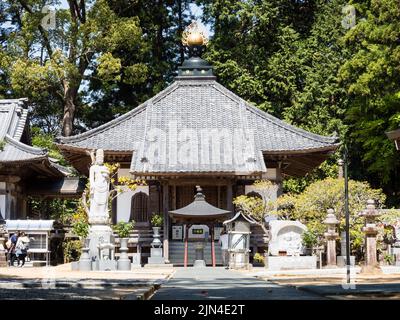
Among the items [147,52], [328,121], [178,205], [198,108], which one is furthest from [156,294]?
[147,52]

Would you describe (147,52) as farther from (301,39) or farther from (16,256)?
(16,256)

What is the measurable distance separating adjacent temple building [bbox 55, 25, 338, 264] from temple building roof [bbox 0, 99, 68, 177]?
1.08 m

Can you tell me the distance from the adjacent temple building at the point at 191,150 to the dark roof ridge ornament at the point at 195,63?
1300 millimetres

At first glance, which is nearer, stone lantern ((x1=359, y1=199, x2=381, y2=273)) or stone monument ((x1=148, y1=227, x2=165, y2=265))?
stone lantern ((x1=359, y1=199, x2=381, y2=273))

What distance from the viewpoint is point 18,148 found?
31188 millimetres

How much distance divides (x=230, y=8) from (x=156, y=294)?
32013 millimetres

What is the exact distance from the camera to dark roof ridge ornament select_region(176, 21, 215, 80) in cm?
3633

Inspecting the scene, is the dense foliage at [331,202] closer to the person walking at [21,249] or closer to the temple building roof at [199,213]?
the temple building roof at [199,213]

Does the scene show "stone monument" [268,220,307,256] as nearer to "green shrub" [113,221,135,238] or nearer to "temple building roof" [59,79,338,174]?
"temple building roof" [59,79,338,174]

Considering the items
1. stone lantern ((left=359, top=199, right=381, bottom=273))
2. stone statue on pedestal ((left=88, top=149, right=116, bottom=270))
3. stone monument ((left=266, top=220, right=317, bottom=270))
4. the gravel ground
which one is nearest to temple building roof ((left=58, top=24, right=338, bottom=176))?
stone monument ((left=266, top=220, right=317, bottom=270))

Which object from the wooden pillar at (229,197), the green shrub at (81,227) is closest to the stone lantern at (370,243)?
the wooden pillar at (229,197)

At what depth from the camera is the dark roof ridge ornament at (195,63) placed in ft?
119

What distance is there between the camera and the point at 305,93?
39.8 meters

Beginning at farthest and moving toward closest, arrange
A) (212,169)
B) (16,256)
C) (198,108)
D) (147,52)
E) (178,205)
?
(147,52)
(198,108)
(178,205)
(212,169)
(16,256)
